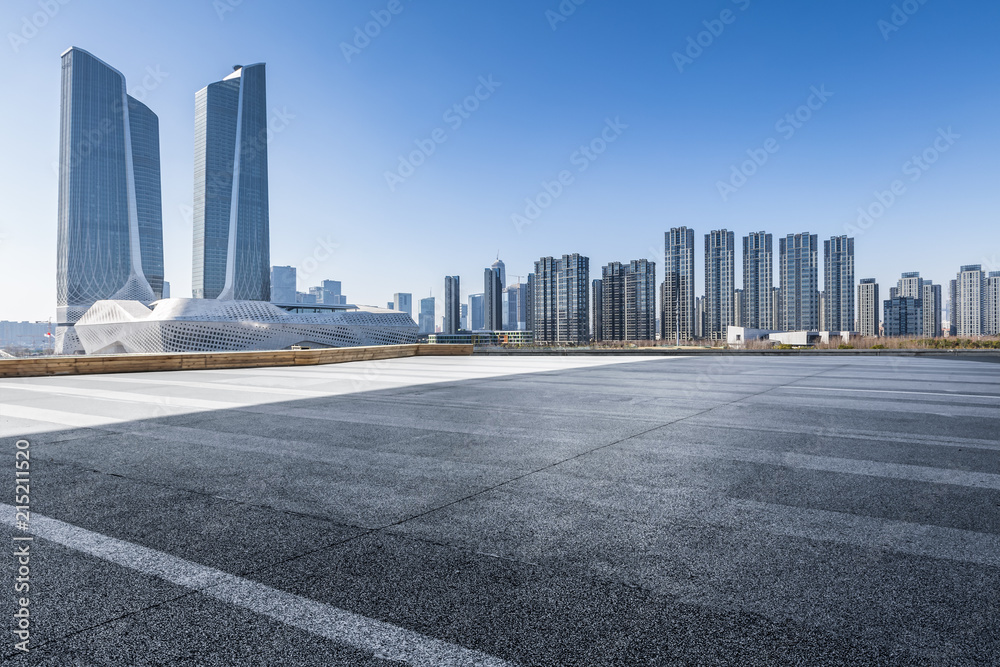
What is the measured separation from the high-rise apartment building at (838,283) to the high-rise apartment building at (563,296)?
147 ft

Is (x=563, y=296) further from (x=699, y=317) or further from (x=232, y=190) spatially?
(x=232, y=190)

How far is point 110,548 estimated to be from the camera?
315 cm

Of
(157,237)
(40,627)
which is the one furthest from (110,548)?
(157,237)

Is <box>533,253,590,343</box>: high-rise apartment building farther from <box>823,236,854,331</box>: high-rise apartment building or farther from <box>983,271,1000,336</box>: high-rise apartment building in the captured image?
<box>983,271,1000,336</box>: high-rise apartment building

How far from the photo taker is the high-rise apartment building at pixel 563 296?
117250 mm

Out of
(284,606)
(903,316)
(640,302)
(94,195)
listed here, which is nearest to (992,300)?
(903,316)

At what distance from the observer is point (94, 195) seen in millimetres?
138500

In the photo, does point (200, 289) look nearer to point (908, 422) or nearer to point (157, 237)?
point (157, 237)

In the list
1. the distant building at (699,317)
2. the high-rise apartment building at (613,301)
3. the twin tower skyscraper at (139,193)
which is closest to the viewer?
the distant building at (699,317)

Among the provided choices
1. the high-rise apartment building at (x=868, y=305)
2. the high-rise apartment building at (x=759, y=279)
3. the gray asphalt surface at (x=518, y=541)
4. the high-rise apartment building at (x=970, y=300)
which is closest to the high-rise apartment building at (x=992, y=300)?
the high-rise apartment building at (x=970, y=300)

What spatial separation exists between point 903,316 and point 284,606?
353ft

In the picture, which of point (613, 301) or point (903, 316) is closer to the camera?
point (903, 316)

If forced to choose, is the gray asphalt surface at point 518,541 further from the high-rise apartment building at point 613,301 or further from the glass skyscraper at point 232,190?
the glass skyscraper at point 232,190

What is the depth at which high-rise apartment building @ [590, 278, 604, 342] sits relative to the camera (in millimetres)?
118625
